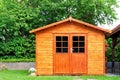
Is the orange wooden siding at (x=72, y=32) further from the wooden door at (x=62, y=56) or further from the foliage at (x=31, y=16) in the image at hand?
the foliage at (x=31, y=16)

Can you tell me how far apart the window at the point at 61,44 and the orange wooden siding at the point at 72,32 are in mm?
254

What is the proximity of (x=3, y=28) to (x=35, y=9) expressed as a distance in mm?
2486

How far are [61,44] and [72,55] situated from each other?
788 mm

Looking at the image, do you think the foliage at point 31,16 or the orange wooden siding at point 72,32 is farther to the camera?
the foliage at point 31,16

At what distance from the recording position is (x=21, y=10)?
2397 centimetres

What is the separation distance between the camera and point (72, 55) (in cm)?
1842

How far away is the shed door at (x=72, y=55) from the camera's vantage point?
60.4ft

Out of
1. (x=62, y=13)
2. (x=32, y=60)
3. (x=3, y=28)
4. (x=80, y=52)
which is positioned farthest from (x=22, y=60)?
(x=80, y=52)

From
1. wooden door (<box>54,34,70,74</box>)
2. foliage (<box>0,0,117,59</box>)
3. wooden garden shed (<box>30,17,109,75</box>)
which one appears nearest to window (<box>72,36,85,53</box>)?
wooden garden shed (<box>30,17,109,75</box>)

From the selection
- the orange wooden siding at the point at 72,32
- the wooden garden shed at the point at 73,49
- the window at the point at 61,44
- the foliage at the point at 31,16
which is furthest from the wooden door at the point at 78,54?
the foliage at the point at 31,16

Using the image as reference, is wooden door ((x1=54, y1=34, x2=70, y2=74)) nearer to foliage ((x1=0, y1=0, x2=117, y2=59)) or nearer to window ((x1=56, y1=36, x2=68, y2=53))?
window ((x1=56, y1=36, x2=68, y2=53))

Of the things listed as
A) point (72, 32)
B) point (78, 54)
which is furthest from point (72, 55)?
point (72, 32)

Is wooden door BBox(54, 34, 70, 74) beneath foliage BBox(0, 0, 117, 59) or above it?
beneath

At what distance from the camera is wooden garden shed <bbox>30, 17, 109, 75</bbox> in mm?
18422
